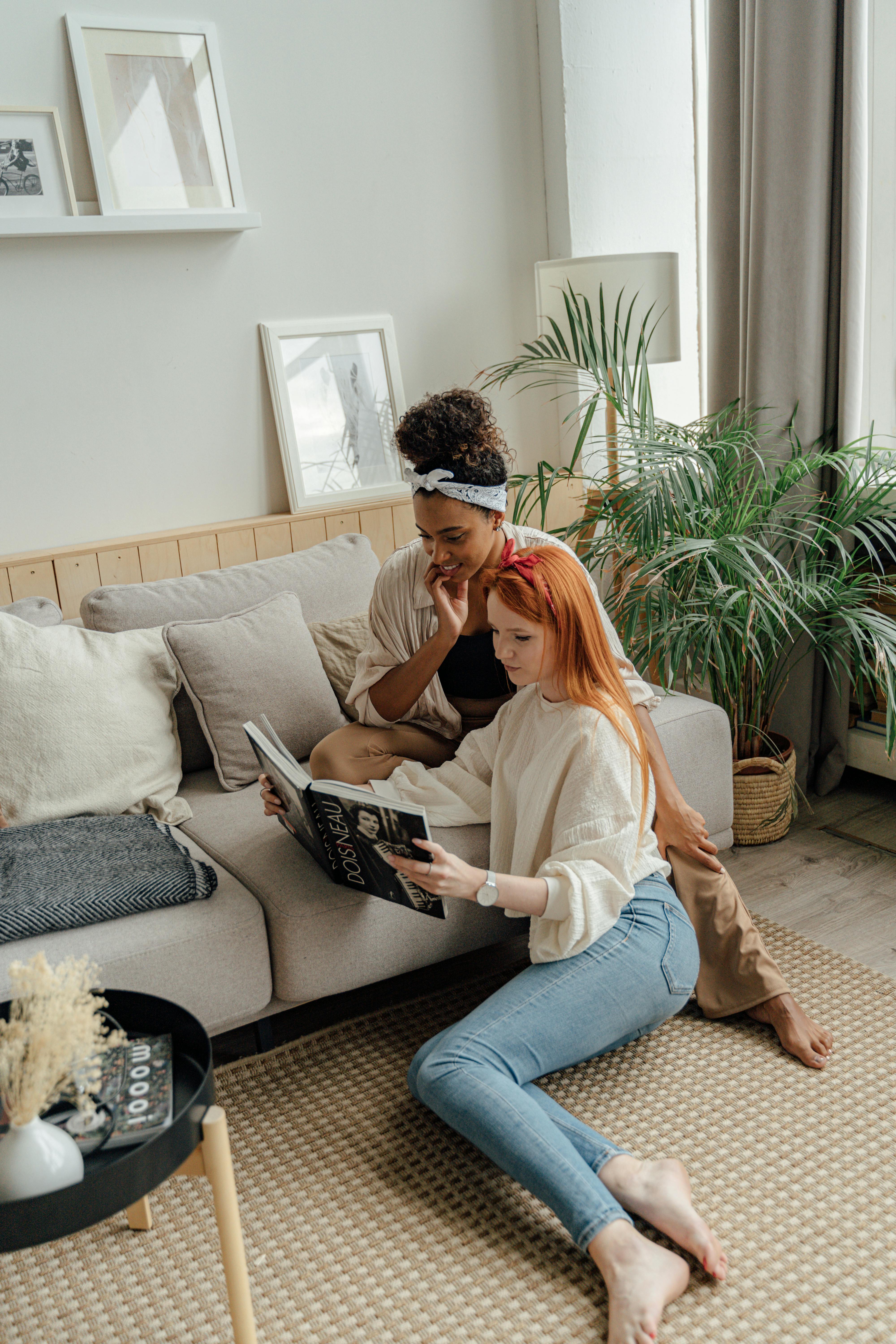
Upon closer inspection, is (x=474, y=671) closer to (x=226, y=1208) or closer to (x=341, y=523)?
(x=341, y=523)

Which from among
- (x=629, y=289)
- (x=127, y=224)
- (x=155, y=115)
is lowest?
(x=629, y=289)

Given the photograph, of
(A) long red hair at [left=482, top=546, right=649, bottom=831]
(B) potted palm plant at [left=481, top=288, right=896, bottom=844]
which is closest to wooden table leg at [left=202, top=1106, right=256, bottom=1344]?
(A) long red hair at [left=482, top=546, right=649, bottom=831]

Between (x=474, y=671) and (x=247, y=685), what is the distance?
48 cm

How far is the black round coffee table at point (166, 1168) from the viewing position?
3.25ft

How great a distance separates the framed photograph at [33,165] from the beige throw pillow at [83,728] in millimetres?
996

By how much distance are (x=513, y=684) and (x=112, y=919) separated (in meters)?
0.86

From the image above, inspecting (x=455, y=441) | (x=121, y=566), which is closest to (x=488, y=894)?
(x=455, y=441)

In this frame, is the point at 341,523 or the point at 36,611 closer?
the point at 36,611

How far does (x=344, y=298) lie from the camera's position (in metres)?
2.85

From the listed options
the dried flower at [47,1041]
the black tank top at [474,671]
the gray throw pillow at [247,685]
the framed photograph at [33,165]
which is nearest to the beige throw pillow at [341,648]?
the gray throw pillow at [247,685]

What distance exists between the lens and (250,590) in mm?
2359

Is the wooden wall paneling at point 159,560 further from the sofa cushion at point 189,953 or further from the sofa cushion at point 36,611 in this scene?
the sofa cushion at point 189,953

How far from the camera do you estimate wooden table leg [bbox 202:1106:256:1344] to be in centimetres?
111

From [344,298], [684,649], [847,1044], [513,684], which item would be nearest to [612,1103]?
[847,1044]
